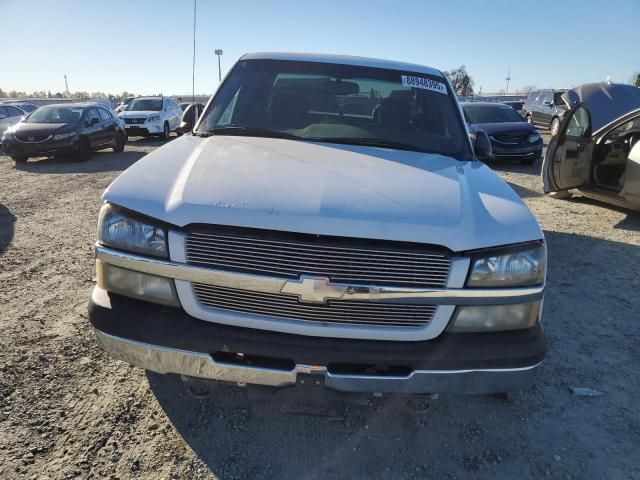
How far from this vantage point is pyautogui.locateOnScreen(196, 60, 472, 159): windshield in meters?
3.25

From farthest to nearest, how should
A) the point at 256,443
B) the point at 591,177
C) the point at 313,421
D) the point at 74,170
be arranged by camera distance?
1. the point at 74,170
2. the point at 591,177
3. the point at 313,421
4. the point at 256,443

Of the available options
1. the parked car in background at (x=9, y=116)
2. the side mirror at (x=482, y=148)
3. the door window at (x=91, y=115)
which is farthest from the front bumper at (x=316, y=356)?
the parked car in background at (x=9, y=116)

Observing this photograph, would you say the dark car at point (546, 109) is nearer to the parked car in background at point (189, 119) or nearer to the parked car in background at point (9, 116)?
the parked car in background at point (189, 119)

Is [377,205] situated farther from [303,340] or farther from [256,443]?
[256,443]

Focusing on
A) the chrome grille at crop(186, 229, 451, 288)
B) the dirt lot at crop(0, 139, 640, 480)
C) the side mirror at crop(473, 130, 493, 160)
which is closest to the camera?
the chrome grille at crop(186, 229, 451, 288)

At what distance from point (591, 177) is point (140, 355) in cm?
761

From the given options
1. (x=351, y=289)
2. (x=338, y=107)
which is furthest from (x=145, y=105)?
(x=351, y=289)

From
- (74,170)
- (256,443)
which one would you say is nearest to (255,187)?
(256,443)

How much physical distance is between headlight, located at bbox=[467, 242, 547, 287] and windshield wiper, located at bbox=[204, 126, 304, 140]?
1.58 m

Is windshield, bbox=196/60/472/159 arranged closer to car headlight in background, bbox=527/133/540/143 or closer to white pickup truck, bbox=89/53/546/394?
white pickup truck, bbox=89/53/546/394

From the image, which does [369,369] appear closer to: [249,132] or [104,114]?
[249,132]

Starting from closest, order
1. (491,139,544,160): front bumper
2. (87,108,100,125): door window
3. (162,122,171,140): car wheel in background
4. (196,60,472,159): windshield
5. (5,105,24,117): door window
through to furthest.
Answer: (196,60,472,159): windshield → (491,139,544,160): front bumper → (87,108,100,125): door window → (5,105,24,117): door window → (162,122,171,140): car wheel in background

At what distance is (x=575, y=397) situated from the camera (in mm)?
2918

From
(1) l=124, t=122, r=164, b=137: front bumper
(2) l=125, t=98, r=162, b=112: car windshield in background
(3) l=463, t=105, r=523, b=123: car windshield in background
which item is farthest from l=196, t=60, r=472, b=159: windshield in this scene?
(2) l=125, t=98, r=162, b=112: car windshield in background
